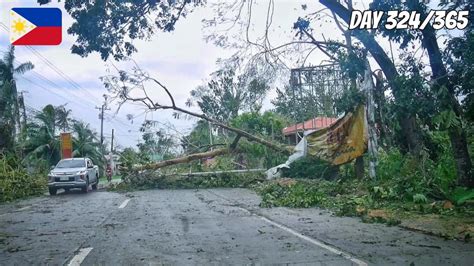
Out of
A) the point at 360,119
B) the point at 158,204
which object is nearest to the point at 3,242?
the point at 158,204

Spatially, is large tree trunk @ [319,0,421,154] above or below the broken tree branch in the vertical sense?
above

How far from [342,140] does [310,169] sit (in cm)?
247

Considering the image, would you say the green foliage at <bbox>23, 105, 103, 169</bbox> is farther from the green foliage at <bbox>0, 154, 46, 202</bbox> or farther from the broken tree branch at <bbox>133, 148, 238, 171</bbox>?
the broken tree branch at <bbox>133, 148, 238, 171</bbox>

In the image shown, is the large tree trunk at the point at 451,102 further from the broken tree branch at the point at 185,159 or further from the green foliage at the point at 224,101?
the green foliage at the point at 224,101

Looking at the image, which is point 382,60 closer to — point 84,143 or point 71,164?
point 71,164

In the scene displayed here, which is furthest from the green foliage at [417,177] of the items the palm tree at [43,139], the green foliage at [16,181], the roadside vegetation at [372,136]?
the palm tree at [43,139]

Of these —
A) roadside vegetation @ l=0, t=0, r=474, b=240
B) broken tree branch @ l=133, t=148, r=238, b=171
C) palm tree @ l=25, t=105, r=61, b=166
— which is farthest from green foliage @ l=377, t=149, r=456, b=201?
palm tree @ l=25, t=105, r=61, b=166

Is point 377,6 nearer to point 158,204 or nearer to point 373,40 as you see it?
point 373,40

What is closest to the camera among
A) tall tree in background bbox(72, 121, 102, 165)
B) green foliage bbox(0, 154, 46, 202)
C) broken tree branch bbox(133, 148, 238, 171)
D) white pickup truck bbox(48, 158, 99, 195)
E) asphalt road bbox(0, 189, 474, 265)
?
asphalt road bbox(0, 189, 474, 265)

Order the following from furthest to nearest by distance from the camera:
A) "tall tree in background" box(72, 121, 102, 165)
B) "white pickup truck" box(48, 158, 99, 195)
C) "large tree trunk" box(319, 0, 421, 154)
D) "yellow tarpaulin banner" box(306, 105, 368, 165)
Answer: "tall tree in background" box(72, 121, 102, 165) → "white pickup truck" box(48, 158, 99, 195) → "yellow tarpaulin banner" box(306, 105, 368, 165) → "large tree trunk" box(319, 0, 421, 154)

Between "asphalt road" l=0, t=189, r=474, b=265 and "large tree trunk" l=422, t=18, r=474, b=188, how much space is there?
3.01 meters

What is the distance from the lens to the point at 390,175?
588 inches

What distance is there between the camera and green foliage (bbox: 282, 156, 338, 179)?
20.4 meters

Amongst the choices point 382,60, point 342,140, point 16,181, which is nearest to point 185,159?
point 16,181
